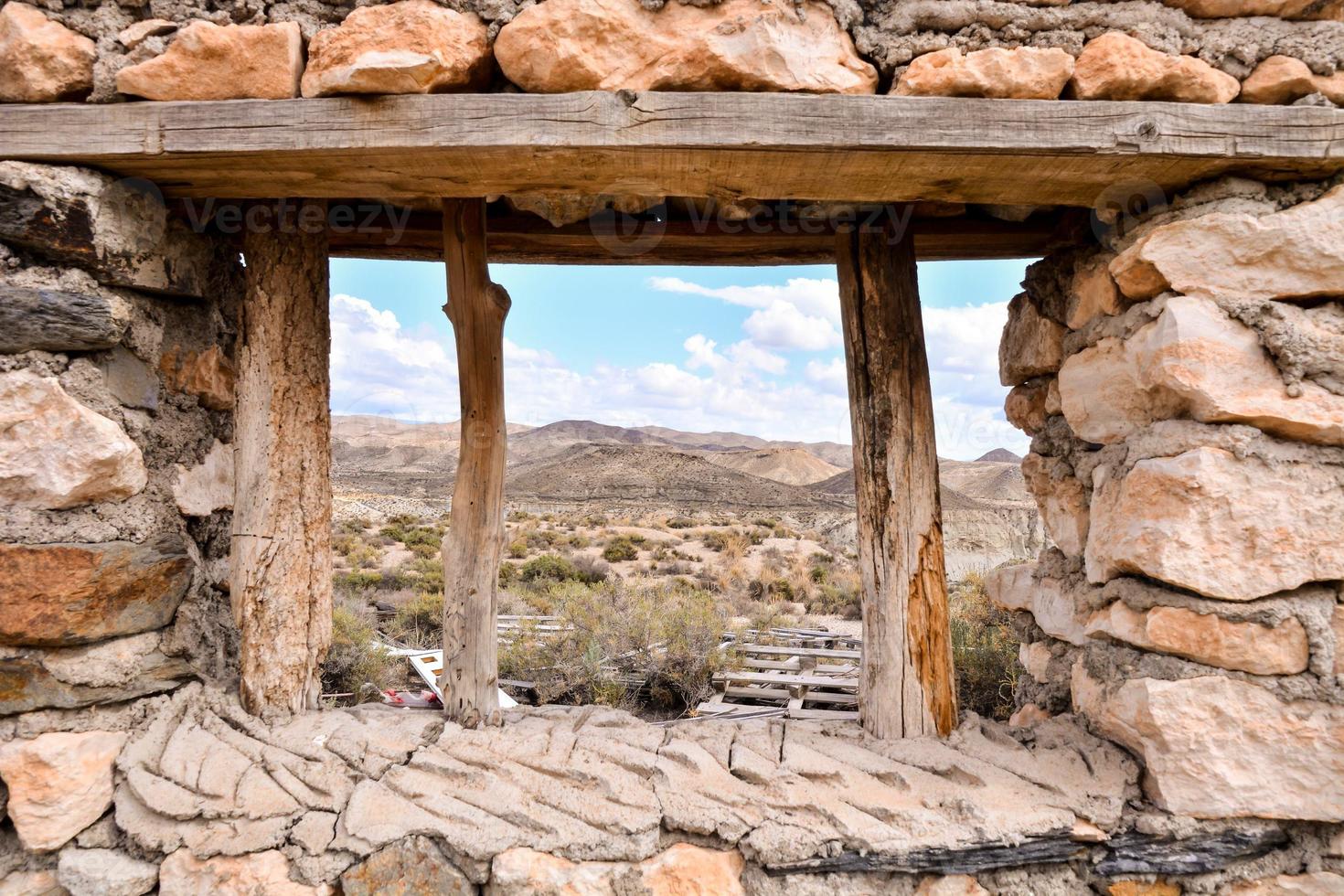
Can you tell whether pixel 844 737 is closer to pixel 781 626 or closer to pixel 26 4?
pixel 26 4

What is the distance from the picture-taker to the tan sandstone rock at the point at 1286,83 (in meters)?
1.55

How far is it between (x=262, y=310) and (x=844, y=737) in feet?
5.83

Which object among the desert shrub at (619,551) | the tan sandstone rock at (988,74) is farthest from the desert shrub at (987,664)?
the desert shrub at (619,551)

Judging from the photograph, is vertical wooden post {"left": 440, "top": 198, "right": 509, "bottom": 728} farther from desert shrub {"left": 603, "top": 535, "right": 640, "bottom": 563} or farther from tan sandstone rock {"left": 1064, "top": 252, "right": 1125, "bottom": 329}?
desert shrub {"left": 603, "top": 535, "right": 640, "bottom": 563}

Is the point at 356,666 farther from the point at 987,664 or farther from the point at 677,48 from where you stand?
the point at 677,48

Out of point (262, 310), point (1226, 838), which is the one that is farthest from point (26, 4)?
point (1226, 838)

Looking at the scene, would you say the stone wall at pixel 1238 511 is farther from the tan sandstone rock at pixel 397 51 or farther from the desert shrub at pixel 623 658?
the desert shrub at pixel 623 658

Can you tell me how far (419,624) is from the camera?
640 cm

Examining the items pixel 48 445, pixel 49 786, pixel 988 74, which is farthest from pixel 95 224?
pixel 988 74

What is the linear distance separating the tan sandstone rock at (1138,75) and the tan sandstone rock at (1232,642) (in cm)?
103

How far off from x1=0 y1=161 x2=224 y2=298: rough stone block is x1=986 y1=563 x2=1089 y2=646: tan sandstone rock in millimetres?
2277

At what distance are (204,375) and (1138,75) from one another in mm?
2188

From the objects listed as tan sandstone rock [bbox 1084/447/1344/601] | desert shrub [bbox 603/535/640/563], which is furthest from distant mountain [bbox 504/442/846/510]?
tan sandstone rock [bbox 1084/447/1344/601]

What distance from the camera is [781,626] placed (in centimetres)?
664
